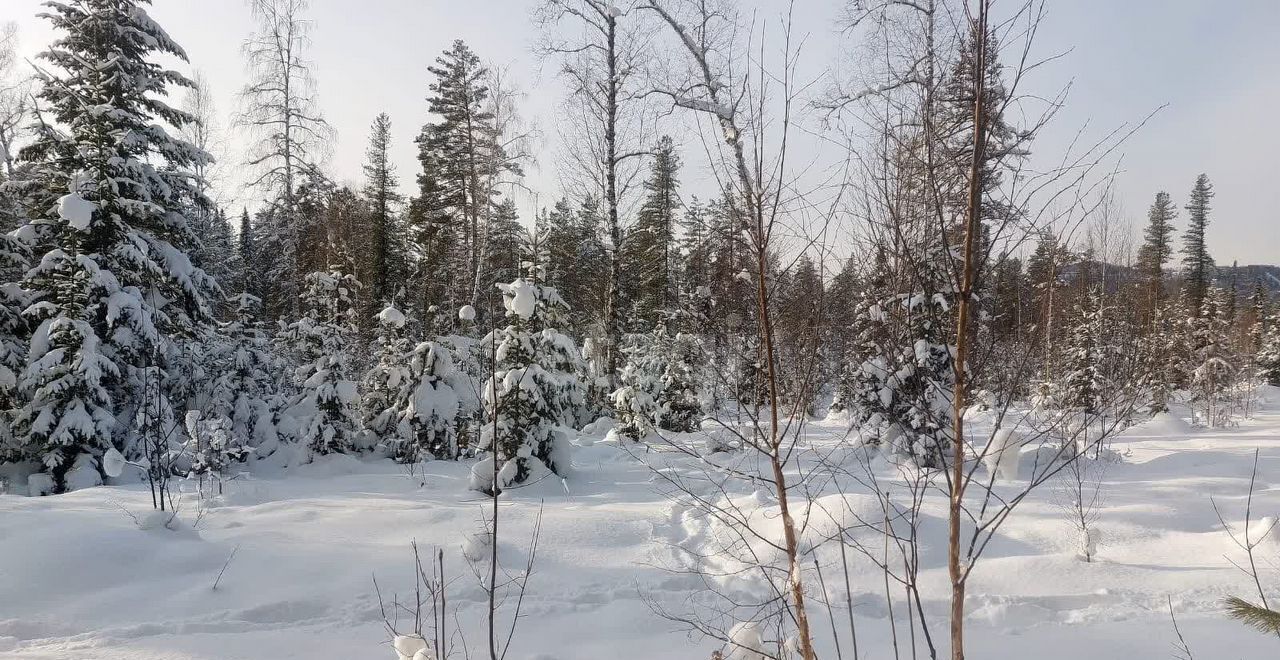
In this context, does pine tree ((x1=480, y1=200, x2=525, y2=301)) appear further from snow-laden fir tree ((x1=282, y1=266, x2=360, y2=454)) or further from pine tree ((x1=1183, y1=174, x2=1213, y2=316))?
pine tree ((x1=1183, y1=174, x2=1213, y2=316))

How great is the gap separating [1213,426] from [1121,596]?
13502 mm

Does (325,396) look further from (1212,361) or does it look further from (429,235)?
(1212,361)

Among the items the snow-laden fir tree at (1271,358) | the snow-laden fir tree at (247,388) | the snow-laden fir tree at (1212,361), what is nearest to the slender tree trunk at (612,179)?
the snow-laden fir tree at (247,388)

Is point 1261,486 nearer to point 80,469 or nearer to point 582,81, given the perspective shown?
point 582,81

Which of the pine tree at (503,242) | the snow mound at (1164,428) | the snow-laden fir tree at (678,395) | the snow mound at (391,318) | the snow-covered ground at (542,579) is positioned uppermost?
the pine tree at (503,242)

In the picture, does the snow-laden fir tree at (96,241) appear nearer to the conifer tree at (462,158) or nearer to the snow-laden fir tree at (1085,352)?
the conifer tree at (462,158)

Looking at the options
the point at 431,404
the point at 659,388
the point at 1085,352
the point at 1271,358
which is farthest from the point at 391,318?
the point at 1271,358

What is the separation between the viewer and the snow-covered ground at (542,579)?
156 inches

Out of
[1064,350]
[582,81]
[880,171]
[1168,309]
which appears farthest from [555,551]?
[1168,309]

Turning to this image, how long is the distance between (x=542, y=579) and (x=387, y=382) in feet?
20.9

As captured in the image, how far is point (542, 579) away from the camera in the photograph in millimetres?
4953

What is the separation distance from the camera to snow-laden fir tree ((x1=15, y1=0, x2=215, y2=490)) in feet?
27.2

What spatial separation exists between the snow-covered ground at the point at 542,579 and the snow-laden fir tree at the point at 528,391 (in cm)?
102

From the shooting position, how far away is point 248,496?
24.4ft
